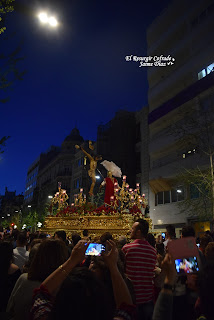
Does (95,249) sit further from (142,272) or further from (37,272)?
(37,272)

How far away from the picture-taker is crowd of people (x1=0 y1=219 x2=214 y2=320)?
1.37 m

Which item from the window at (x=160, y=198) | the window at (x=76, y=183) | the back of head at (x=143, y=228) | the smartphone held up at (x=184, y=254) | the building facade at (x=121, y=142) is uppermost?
the building facade at (x=121, y=142)

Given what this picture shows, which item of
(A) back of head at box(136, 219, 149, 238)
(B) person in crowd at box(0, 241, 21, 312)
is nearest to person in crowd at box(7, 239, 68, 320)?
(B) person in crowd at box(0, 241, 21, 312)

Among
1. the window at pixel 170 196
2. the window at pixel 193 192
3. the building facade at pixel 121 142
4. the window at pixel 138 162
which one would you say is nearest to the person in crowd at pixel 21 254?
the window at pixel 193 192

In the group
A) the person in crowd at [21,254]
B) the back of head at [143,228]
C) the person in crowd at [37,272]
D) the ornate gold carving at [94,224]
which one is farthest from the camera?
the ornate gold carving at [94,224]

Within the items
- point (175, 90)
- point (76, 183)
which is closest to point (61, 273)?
point (175, 90)

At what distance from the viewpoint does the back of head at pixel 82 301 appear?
131cm

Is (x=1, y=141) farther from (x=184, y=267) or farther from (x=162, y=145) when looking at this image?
(x=162, y=145)

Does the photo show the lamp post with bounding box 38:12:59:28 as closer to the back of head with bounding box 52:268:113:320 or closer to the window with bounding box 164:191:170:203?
the back of head with bounding box 52:268:113:320

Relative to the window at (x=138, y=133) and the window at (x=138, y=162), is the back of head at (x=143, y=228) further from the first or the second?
the window at (x=138, y=133)

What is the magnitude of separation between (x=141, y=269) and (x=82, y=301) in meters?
2.48

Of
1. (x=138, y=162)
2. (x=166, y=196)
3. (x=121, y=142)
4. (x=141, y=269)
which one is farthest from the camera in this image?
(x=121, y=142)

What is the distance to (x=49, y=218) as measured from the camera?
1345cm

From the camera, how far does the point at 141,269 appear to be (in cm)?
359
